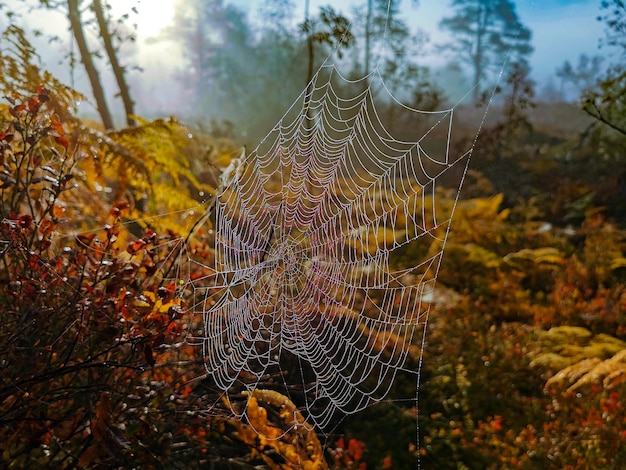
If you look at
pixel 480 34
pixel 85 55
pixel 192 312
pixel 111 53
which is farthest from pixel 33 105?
pixel 480 34

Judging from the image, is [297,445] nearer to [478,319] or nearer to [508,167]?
[478,319]

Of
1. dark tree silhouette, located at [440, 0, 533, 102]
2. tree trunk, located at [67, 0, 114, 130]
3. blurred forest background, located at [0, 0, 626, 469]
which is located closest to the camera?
blurred forest background, located at [0, 0, 626, 469]

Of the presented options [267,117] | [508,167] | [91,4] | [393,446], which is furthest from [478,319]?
[267,117]

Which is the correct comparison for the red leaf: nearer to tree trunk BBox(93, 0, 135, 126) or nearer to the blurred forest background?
the blurred forest background

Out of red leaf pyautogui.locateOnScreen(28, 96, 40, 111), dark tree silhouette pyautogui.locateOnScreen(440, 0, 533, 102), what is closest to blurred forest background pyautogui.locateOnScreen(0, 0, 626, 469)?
red leaf pyautogui.locateOnScreen(28, 96, 40, 111)

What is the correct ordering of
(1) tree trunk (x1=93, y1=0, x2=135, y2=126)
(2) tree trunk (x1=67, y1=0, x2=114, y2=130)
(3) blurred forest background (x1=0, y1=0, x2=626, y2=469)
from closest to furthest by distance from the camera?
(3) blurred forest background (x1=0, y1=0, x2=626, y2=469), (2) tree trunk (x1=67, y1=0, x2=114, y2=130), (1) tree trunk (x1=93, y1=0, x2=135, y2=126)
